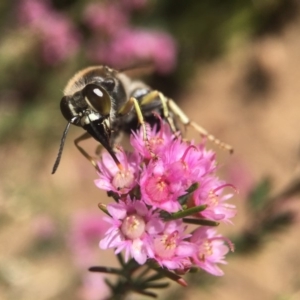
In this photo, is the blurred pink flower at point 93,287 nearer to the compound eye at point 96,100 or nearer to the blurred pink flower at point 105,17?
the blurred pink flower at point 105,17

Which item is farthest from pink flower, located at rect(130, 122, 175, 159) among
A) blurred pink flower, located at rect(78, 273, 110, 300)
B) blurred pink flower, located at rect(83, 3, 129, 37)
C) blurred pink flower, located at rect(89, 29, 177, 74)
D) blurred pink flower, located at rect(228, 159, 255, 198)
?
blurred pink flower, located at rect(83, 3, 129, 37)

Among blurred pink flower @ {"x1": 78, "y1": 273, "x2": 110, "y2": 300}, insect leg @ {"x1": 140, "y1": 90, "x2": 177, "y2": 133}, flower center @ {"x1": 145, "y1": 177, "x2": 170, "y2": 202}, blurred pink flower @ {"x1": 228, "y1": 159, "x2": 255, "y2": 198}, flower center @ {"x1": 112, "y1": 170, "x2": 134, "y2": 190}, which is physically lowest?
flower center @ {"x1": 145, "y1": 177, "x2": 170, "y2": 202}

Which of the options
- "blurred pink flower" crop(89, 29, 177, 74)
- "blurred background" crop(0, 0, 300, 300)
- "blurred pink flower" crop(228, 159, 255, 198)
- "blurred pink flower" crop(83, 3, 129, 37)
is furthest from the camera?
"blurred pink flower" crop(89, 29, 177, 74)

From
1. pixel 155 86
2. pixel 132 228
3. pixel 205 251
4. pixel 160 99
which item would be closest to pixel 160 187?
pixel 132 228

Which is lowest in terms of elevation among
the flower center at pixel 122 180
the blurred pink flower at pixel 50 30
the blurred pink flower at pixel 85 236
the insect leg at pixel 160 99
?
the flower center at pixel 122 180

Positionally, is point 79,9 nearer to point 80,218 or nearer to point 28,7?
point 28,7

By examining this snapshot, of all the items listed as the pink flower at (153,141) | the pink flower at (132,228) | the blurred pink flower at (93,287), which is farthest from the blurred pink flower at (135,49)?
the pink flower at (132,228)

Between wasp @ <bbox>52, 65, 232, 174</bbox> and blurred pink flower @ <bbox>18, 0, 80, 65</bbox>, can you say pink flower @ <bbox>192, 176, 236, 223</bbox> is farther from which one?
blurred pink flower @ <bbox>18, 0, 80, 65</bbox>

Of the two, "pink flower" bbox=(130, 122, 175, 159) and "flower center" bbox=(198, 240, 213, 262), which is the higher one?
"pink flower" bbox=(130, 122, 175, 159)
